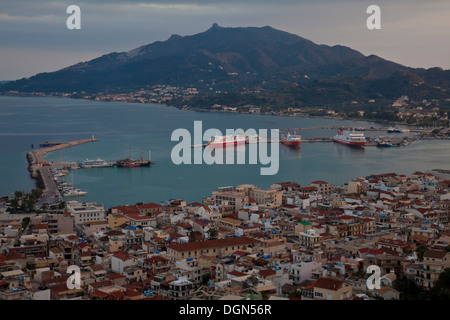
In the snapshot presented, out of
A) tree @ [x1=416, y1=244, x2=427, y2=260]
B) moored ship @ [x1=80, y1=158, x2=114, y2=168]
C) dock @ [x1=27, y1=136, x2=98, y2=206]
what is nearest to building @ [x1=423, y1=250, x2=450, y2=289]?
tree @ [x1=416, y1=244, x2=427, y2=260]

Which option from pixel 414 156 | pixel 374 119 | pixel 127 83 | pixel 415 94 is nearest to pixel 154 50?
pixel 127 83

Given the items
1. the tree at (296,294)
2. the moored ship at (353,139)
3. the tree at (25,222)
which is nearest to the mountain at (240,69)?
the moored ship at (353,139)

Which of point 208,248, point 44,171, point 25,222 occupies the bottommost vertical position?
point 44,171

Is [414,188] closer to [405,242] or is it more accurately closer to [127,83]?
[405,242]

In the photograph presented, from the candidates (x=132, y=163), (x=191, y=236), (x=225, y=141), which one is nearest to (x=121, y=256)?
(x=191, y=236)

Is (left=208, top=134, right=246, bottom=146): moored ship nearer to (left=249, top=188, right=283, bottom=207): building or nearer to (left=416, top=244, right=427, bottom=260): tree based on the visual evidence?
(left=249, top=188, right=283, bottom=207): building

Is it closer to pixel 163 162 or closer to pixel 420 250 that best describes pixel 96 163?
pixel 163 162
